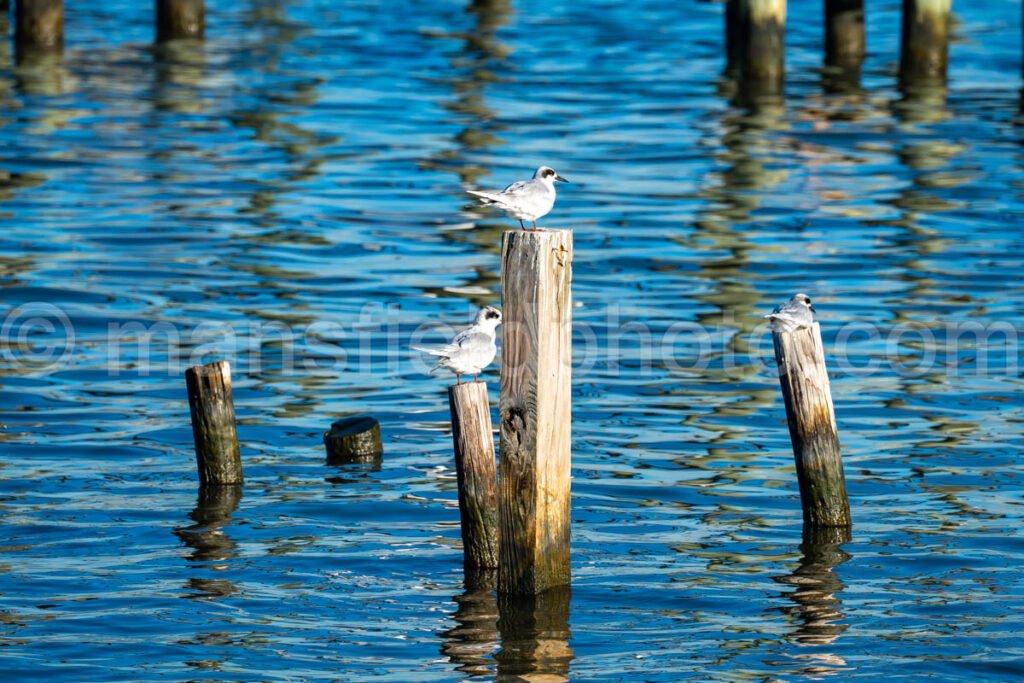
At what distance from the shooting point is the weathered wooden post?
7766mm

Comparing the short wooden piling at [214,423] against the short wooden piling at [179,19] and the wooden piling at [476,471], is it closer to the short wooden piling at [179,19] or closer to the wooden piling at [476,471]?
the wooden piling at [476,471]

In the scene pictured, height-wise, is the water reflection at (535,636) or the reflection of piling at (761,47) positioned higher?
the reflection of piling at (761,47)

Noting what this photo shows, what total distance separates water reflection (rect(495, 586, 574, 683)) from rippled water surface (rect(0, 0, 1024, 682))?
0.02 meters

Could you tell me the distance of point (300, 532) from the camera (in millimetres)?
9773

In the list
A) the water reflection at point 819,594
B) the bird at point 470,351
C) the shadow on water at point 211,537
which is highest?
the bird at point 470,351

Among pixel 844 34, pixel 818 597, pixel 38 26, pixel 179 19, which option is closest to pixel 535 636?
pixel 818 597

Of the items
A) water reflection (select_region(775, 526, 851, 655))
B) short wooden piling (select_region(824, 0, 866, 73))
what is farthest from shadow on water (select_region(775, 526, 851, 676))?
short wooden piling (select_region(824, 0, 866, 73))

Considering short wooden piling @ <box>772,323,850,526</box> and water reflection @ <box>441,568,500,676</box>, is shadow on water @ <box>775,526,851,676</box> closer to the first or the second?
short wooden piling @ <box>772,323,850,526</box>

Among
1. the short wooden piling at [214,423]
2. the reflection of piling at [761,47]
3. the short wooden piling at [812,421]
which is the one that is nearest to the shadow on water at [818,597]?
the short wooden piling at [812,421]

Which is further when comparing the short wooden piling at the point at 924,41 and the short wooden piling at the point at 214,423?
the short wooden piling at the point at 924,41

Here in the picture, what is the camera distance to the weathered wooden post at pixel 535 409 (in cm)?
777

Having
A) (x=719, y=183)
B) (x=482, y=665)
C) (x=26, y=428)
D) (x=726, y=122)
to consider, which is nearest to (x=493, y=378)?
(x=26, y=428)

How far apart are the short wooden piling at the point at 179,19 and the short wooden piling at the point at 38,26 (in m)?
2.03

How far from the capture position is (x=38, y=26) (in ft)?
94.2
